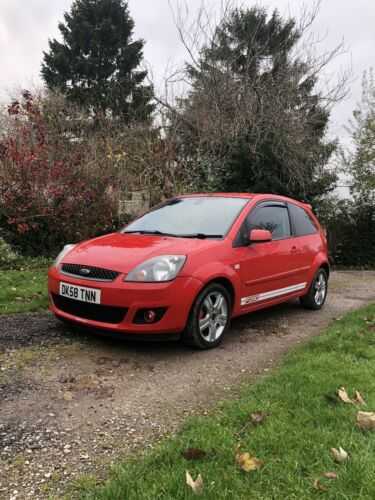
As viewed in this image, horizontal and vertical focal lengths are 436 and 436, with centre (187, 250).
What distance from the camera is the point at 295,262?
5.62m

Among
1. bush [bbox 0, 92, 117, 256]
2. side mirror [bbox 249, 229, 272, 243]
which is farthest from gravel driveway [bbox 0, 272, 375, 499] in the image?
bush [bbox 0, 92, 117, 256]

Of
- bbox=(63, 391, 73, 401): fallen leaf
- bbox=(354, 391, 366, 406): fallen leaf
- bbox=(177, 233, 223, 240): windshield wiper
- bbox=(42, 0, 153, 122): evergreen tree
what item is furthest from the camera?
bbox=(42, 0, 153, 122): evergreen tree

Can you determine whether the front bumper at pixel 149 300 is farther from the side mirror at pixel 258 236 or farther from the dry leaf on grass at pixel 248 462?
the dry leaf on grass at pixel 248 462

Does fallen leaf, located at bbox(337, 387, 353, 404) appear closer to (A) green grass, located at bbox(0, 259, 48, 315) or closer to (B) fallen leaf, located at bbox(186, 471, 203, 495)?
(B) fallen leaf, located at bbox(186, 471, 203, 495)

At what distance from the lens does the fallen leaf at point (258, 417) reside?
277cm

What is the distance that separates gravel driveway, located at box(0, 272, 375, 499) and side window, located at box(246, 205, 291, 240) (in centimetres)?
120

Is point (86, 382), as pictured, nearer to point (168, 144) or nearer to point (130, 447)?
point (130, 447)

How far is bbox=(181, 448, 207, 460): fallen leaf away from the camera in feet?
7.79

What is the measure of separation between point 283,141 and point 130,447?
35.9 feet

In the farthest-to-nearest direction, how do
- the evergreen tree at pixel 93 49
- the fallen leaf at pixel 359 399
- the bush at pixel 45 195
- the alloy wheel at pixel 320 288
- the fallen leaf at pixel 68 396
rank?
the evergreen tree at pixel 93 49 < the bush at pixel 45 195 < the alloy wheel at pixel 320 288 < the fallen leaf at pixel 68 396 < the fallen leaf at pixel 359 399

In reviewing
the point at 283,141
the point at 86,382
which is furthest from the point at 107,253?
the point at 283,141

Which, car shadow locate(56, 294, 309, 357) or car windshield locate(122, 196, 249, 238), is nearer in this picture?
car shadow locate(56, 294, 309, 357)

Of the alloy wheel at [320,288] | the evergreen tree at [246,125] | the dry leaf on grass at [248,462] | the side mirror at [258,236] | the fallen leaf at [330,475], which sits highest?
the evergreen tree at [246,125]

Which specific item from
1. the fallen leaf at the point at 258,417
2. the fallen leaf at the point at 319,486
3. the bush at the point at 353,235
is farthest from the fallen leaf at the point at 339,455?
the bush at the point at 353,235
